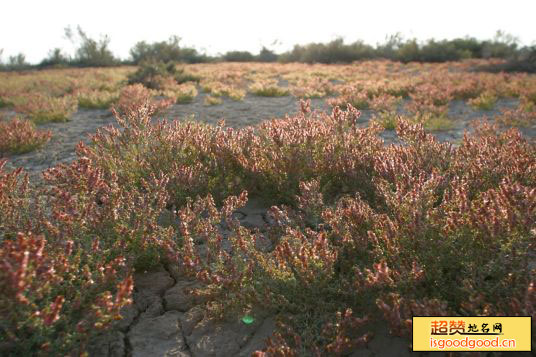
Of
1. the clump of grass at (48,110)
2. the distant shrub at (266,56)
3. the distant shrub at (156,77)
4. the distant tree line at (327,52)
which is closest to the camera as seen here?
the clump of grass at (48,110)

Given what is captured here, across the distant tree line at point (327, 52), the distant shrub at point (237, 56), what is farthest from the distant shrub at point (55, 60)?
the distant shrub at point (237, 56)

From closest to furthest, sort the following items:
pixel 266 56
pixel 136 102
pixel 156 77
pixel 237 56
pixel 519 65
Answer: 1. pixel 136 102
2. pixel 156 77
3. pixel 519 65
4. pixel 266 56
5. pixel 237 56

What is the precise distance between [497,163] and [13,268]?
3329 mm

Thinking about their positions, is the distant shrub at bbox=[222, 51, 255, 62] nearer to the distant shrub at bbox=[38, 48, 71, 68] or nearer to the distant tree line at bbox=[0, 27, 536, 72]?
the distant tree line at bbox=[0, 27, 536, 72]

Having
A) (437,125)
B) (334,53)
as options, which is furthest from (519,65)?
(334,53)

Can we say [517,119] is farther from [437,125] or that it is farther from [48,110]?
[48,110]

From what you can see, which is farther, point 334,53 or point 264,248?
point 334,53

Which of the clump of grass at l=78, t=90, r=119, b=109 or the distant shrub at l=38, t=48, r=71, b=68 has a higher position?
the distant shrub at l=38, t=48, r=71, b=68

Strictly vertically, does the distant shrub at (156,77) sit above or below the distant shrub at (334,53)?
below

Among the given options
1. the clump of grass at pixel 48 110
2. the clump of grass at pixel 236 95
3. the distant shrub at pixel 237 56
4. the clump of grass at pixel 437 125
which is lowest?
the clump of grass at pixel 437 125

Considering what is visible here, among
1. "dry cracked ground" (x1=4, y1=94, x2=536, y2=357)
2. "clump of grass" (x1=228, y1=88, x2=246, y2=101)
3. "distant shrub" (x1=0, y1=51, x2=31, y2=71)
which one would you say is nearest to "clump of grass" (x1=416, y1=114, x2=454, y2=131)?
"dry cracked ground" (x1=4, y1=94, x2=536, y2=357)

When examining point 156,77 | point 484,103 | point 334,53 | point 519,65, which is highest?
point 334,53

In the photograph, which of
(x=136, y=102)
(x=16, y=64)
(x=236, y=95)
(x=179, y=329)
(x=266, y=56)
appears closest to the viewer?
(x=179, y=329)

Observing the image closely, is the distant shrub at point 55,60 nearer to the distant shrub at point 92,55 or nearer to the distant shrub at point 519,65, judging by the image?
the distant shrub at point 92,55
